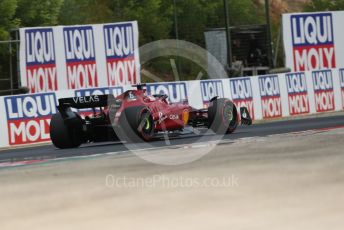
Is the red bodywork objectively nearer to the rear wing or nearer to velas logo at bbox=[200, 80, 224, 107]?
the rear wing

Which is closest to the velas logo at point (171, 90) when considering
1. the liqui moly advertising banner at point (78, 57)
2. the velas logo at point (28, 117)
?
the liqui moly advertising banner at point (78, 57)

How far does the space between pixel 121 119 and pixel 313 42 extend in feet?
59.9

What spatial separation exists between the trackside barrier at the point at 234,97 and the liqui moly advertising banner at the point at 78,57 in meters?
2.33

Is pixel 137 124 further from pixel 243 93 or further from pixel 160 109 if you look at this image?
pixel 243 93

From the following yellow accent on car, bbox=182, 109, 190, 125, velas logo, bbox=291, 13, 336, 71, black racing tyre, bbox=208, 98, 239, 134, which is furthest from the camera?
velas logo, bbox=291, 13, 336, 71

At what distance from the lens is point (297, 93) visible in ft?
100

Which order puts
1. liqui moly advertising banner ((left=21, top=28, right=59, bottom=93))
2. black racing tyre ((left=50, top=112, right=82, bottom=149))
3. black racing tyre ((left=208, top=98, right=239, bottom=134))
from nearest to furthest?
black racing tyre ((left=50, top=112, right=82, bottom=149)), black racing tyre ((left=208, top=98, right=239, bottom=134)), liqui moly advertising banner ((left=21, top=28, right=59, bottom=93))

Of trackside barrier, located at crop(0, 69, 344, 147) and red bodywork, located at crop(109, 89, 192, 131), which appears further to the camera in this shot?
trackside barrier, located at crop(0, 69, 344, 147)

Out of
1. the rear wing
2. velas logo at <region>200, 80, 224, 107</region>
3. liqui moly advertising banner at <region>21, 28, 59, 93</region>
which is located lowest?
the rear wing

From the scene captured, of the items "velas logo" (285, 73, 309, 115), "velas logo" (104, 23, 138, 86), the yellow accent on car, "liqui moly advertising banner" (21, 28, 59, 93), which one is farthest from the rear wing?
"velas logo" (285, 73, 309, 115)

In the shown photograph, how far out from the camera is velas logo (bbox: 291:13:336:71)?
33125mm

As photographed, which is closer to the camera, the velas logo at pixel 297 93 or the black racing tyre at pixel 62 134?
the black racing tyre at pixel 62 134

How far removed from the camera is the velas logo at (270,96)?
29.3 metres

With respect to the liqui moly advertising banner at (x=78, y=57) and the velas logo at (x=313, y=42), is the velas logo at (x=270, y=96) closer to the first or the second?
the velas logo at (x=313, y=42)
